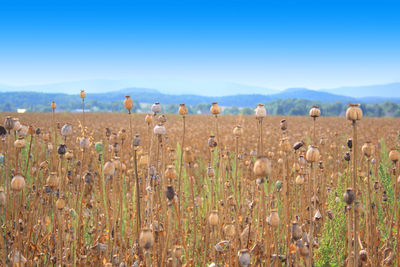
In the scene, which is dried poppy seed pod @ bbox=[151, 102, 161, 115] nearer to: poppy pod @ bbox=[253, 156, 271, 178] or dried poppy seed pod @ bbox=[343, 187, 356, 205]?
poppy pod @ bbox=[253, 156, 271, 178]

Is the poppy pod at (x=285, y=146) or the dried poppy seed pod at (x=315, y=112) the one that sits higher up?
the dried poppy seed pod at (x=315, y=112)

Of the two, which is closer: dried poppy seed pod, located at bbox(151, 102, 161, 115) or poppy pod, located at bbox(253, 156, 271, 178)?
poppy pod, located at bbox(253, 156, 271, 178)

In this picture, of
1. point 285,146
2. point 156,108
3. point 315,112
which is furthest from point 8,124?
point 315,112

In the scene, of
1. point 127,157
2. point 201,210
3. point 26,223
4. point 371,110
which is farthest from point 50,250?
point 371,110

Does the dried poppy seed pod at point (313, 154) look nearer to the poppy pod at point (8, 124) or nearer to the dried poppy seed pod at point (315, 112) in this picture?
the dried poppy seed pod at point (315, 112)

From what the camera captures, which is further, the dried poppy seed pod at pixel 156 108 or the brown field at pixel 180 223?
the dried poppy seed pod at pixel 156 108

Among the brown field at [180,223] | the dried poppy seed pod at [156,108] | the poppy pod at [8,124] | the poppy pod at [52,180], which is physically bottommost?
the brown field at [180,223]

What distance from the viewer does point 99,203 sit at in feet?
10.0

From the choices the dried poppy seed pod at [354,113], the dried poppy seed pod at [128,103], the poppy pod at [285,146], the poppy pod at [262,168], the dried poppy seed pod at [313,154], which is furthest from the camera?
the poppy pod at [285,146]

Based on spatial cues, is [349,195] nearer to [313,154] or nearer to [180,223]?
[313,154]

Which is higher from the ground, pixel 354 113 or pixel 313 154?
pixel 354 113

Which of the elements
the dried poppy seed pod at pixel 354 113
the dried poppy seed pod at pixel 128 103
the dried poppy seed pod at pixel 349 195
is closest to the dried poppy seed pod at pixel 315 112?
the dried poppy seed pod at pixel 354 113

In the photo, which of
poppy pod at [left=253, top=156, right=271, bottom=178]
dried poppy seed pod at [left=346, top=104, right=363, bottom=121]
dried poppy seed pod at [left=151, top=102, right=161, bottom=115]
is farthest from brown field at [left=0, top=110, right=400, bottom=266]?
dried poppy seed pod at [left=346, top=104, right=363, bottom=121]

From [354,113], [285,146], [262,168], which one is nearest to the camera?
[262,168]
